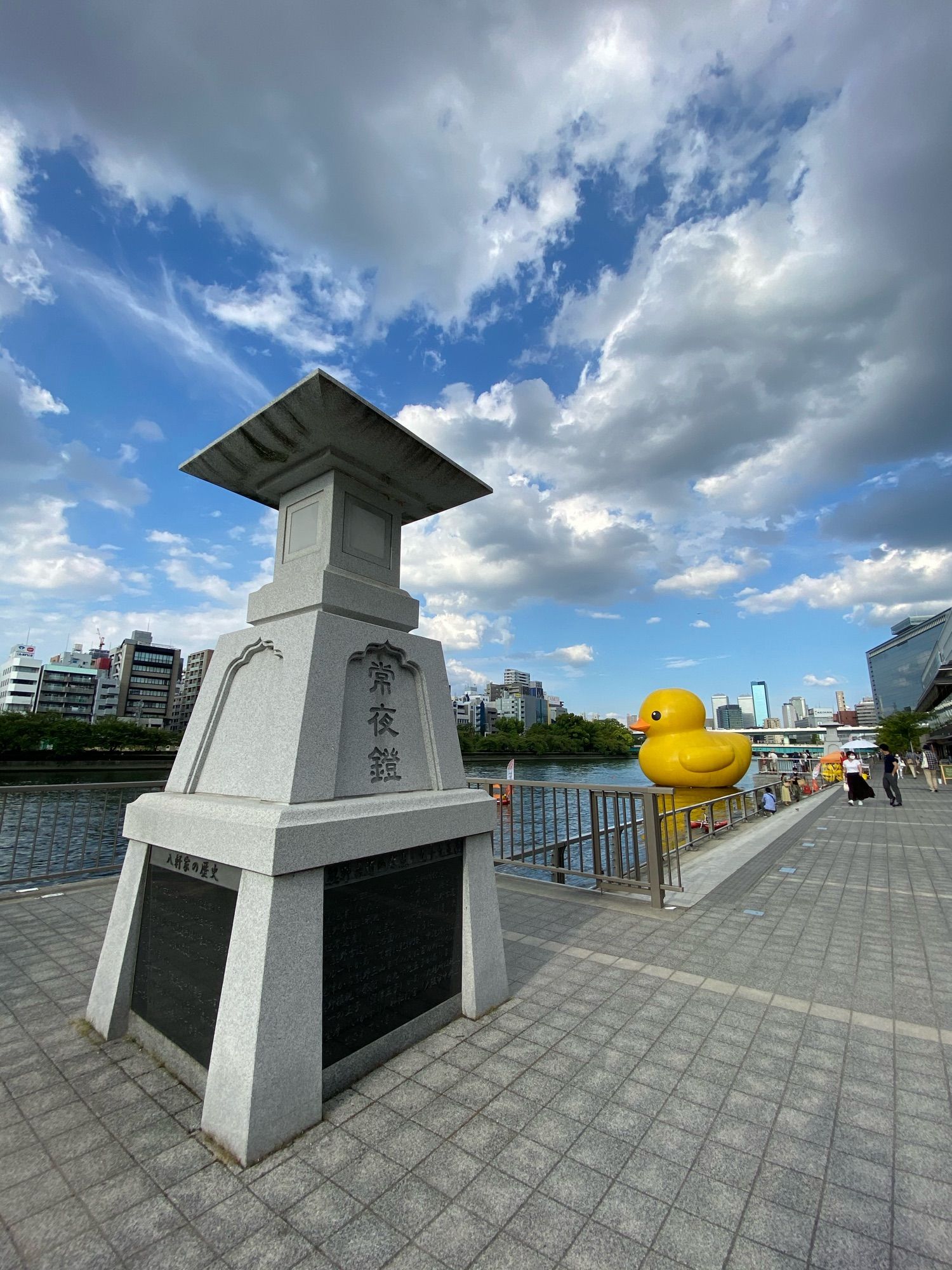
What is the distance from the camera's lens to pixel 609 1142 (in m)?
2.48

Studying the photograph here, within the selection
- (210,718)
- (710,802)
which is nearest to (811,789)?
(710,802)

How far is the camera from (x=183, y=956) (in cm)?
311

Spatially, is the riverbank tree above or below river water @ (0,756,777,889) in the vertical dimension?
above

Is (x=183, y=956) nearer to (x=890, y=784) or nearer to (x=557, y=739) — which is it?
(x=890, y=784)

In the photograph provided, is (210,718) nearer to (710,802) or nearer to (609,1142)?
(609,1142)

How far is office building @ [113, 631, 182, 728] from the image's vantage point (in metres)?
67.8

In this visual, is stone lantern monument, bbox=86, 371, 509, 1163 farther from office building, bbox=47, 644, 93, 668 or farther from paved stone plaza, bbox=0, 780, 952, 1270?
office building, bbox=47, 644, 93, 668

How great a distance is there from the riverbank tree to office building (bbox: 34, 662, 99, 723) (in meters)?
25.6

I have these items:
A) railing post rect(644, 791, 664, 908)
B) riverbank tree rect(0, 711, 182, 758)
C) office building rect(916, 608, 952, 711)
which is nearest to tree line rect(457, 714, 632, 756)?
riverbank tree rect(0, 711, 182, 758)

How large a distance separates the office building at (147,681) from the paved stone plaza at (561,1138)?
7456 centimetres

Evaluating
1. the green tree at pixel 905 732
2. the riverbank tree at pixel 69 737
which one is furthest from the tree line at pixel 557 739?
the green tree at pixel 905 732

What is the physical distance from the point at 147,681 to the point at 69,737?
3198 cm

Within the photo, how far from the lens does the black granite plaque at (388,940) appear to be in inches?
115

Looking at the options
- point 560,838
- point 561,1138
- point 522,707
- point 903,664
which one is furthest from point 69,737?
point 903,664
